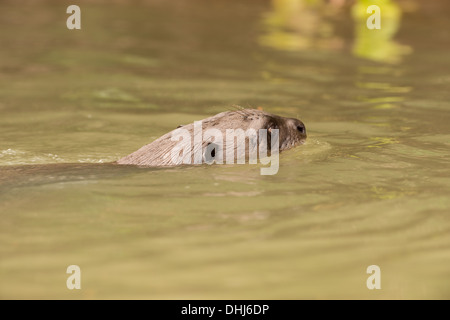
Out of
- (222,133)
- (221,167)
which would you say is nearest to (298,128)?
(222,133)

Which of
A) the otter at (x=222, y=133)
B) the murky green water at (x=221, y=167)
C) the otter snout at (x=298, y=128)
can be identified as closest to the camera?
the murky green water at (x=221, y=167)

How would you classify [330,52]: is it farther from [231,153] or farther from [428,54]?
[231,153]

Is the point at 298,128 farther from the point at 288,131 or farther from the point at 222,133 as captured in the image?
the point at 222,133

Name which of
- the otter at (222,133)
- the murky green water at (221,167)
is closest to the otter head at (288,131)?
the otter at (222,133)

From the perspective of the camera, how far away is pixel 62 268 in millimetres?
4520

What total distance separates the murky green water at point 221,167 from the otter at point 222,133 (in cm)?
20

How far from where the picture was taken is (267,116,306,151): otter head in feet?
23.5

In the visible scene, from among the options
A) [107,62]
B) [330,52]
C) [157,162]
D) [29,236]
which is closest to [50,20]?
[107,62]

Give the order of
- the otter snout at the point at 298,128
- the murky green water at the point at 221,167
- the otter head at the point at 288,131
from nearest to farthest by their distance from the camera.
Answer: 1. the murky green water at the point at 221,167
2. the otter head at the point at 288,131
3. the otter snout at the point at 298,128

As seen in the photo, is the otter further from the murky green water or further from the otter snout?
the murky green water

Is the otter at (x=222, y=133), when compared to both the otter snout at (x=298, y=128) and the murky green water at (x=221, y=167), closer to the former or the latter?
the otter snout at (x=298, y=128)

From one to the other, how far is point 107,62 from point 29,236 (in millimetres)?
7002

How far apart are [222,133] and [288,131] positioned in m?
0.74

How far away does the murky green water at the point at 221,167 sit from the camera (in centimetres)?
449
